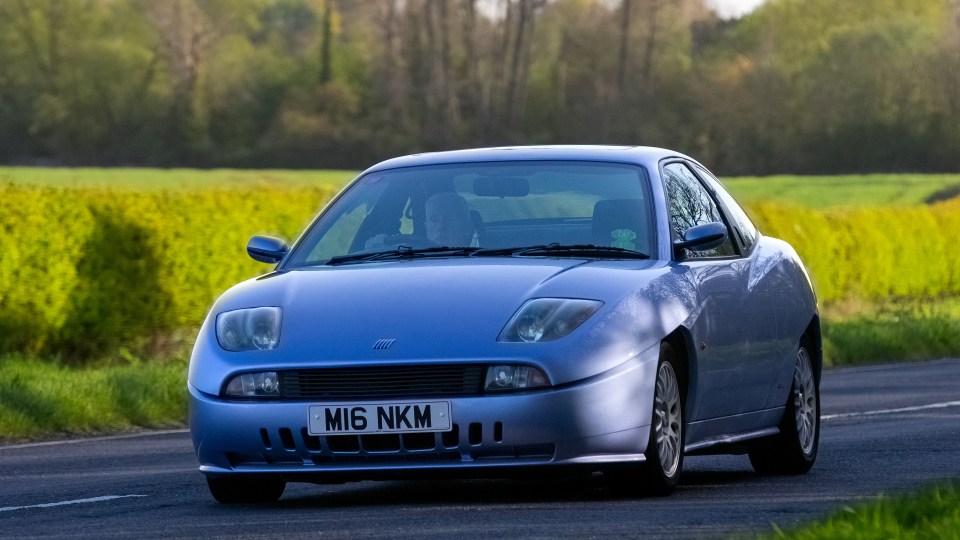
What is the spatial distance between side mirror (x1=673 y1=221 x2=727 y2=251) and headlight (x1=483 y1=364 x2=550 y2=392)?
54.3 inches

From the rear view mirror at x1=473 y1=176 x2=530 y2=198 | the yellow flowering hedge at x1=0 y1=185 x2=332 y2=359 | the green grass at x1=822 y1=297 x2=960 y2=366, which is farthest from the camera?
the green grass at x1=822 y1=297 x2=960 y2=366

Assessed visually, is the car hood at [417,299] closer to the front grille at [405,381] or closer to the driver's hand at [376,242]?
the front grille at [405,381]

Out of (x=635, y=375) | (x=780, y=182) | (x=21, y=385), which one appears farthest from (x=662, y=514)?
(x=780, y=182)

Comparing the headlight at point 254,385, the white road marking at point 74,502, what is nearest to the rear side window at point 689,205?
the headlight at point 254,385

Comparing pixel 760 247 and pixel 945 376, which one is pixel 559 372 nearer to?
pixel 760 247

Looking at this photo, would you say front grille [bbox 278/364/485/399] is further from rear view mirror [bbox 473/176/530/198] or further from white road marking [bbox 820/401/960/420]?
white road marking [bbox 820/401/960/420]

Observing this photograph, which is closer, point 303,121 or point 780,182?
point 780,182

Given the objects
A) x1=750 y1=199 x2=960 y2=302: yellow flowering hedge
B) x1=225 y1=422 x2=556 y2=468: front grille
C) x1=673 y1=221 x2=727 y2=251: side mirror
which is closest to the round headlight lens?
x1=225 y1=422 x2=556 y2=468: front grille

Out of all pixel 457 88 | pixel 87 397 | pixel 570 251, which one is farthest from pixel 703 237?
pixel 457 88

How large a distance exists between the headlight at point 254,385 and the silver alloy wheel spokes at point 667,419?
1494 mm

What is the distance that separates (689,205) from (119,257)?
1133 centimetres

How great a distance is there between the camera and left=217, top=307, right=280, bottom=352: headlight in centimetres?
784

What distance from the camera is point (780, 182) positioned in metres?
79.1

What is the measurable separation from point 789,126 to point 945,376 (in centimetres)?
7363
